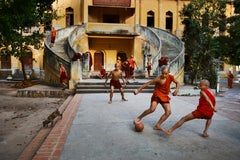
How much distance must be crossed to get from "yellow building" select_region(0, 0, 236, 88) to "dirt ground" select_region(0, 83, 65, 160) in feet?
13.9

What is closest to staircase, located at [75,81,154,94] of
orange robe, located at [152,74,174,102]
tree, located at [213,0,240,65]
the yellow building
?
the yellow building

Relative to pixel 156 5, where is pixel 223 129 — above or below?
below

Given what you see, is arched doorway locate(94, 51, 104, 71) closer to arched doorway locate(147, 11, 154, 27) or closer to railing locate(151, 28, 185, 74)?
railing locate(151, 28, 185, 74)

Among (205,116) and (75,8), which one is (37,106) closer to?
(205,116)

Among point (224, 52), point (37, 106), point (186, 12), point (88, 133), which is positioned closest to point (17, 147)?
point (88, 133)

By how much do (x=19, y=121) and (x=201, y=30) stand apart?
52.7 ft

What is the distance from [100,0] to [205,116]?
891 inches

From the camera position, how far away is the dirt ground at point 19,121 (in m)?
5.99

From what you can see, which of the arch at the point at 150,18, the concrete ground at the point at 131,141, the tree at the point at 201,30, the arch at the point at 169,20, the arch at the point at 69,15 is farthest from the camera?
the arch at the point at 169,20

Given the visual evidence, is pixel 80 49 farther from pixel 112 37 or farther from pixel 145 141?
pixel 145 141

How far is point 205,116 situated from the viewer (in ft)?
17.7

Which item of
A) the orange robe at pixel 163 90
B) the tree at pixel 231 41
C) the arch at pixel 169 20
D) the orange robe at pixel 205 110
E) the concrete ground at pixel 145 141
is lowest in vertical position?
the concrete ground at pixel 145 141

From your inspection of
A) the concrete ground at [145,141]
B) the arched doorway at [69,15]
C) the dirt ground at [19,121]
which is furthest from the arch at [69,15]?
the concrete ground at [145,141]

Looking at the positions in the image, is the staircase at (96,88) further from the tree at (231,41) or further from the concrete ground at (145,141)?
the tree at (231,41)
